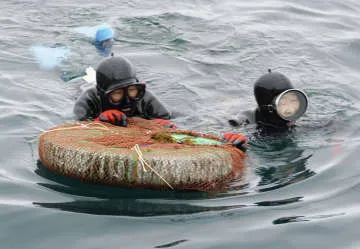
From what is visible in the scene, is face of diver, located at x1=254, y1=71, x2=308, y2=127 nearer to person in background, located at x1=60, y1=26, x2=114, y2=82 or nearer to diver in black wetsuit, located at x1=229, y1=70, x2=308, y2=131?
diver in black wetsuit, located at x1=229, y1=70, x2=308, y2=131

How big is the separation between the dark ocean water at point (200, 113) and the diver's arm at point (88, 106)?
0.40 metres

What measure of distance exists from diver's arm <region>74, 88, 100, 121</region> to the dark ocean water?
40 centimetres

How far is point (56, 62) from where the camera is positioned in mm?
10031

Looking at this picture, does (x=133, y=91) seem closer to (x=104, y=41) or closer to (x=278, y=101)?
(x=278, y=101)


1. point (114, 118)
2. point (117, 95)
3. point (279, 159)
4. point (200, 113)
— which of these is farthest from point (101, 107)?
point (279, 159)

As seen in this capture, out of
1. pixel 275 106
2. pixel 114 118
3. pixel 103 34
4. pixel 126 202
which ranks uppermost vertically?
pixel 103 34

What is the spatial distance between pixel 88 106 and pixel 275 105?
7.04ft

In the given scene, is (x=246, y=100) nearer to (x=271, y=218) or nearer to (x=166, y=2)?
(x=271, y=218)

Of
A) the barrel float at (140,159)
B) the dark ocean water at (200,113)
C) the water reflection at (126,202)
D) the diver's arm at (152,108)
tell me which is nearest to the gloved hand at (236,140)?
the dark ocean water at (200,113)

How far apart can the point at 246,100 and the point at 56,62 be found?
307 cm

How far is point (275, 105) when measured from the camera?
719 centimetres

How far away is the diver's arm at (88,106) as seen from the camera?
24.5ft

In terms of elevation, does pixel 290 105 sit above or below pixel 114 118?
above

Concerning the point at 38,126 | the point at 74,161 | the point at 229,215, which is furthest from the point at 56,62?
the point at 229,215
